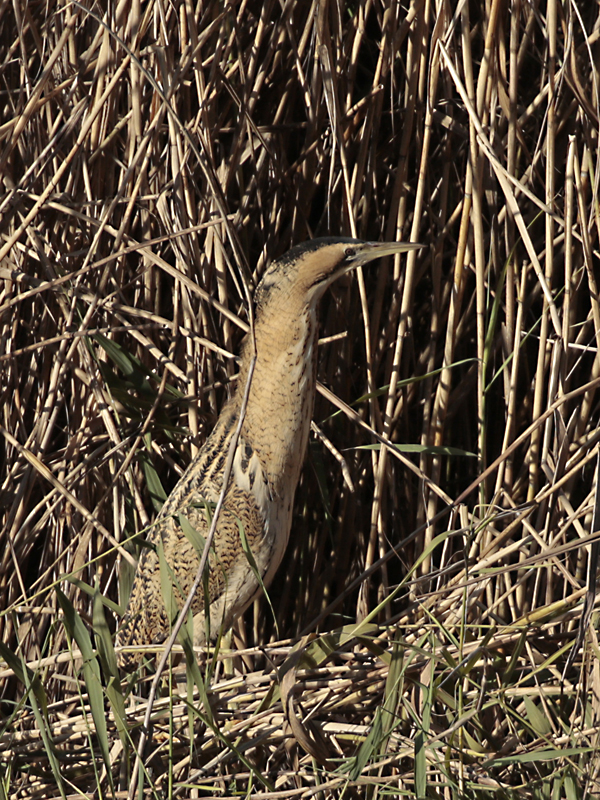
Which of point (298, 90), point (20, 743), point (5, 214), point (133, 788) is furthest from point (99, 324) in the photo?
point (133, 788)

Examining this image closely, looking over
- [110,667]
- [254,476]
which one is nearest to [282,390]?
[254,476]

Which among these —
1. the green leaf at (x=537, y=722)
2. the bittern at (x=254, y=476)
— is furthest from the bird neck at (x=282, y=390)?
the green leaf at (x=537, y=722)

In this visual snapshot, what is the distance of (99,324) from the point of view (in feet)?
5.75

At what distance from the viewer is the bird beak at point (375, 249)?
59.0 inches

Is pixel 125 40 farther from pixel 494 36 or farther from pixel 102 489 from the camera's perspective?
pixel 102 489

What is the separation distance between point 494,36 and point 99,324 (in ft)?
3.01

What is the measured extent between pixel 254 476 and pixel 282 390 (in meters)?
0.18

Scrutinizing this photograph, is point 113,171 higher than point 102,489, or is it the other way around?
point 113,171

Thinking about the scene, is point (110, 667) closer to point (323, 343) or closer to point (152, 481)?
point (152, 481)

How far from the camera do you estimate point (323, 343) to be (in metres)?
1.78

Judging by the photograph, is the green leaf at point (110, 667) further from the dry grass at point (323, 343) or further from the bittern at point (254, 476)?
the bittern at point (254, 476)

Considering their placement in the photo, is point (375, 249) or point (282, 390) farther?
point (282, 390)

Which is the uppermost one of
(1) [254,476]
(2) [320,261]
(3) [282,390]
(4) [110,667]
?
(2) [320,261]

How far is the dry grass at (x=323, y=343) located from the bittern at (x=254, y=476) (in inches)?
2.8
